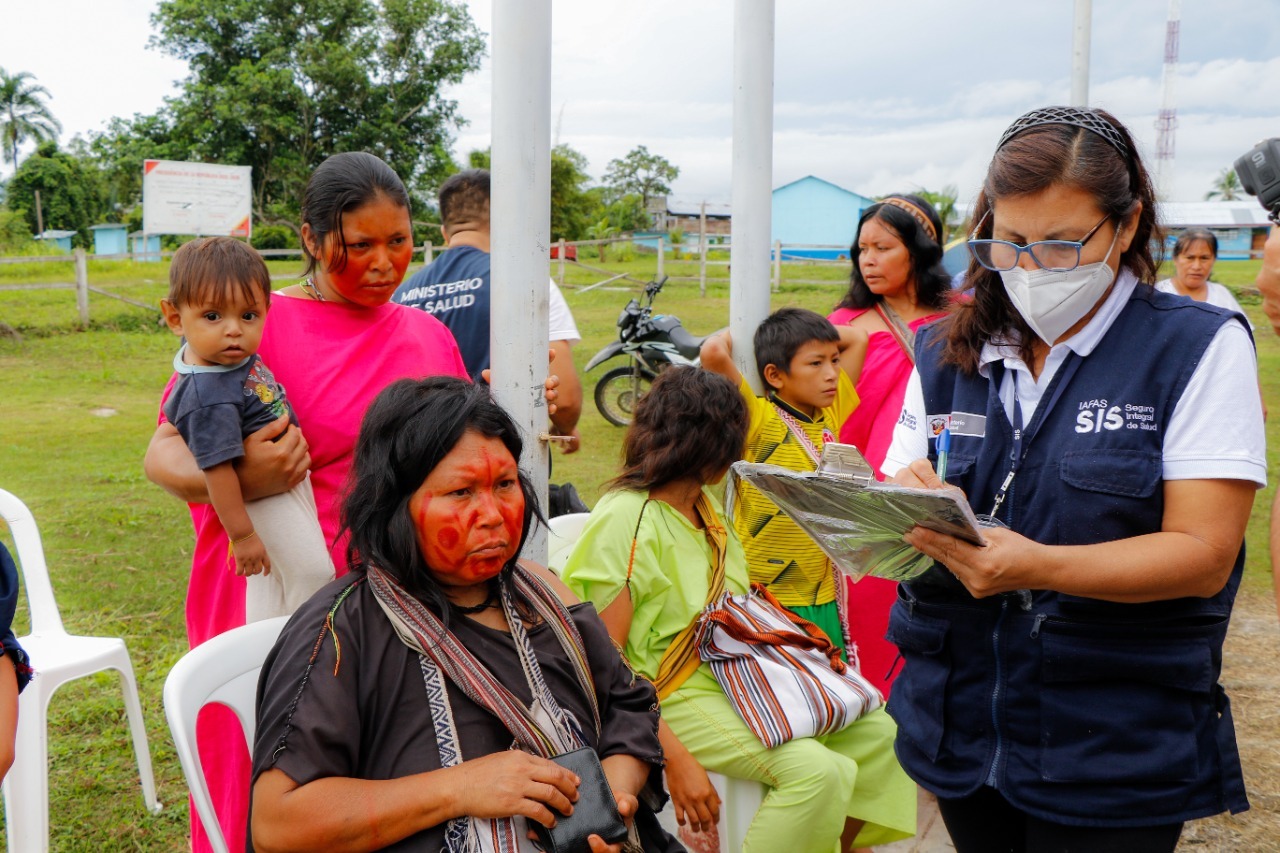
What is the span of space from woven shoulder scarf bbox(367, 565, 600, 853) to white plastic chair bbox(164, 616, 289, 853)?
1.47ft

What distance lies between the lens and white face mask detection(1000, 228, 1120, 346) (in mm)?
1628

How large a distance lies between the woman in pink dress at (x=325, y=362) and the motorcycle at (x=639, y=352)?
6.36 meters

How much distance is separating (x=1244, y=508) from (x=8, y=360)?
13.1m

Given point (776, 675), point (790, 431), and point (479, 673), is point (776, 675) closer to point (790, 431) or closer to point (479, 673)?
point (790, 431)

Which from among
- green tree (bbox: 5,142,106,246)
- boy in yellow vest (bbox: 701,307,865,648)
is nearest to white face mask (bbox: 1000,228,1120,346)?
boy in yellow vest (bbox: 701,307,865,648)

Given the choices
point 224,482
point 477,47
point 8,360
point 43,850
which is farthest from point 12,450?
point 477,47

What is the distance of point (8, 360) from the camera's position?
11.8 meters

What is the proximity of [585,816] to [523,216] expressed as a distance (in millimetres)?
1352

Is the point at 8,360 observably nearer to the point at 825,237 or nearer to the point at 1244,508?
the point at 1244,508

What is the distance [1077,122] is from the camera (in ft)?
5.38

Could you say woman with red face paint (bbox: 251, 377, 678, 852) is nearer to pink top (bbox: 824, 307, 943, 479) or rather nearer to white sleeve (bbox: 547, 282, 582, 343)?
white sleeve (bbox: 547, 282, 582, 343)

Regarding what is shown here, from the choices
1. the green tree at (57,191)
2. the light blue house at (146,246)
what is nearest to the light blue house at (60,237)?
the green tree at (57,191)

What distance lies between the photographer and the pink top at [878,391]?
3.48 meters

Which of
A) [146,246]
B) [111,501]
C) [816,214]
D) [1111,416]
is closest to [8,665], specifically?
[1111,416]
